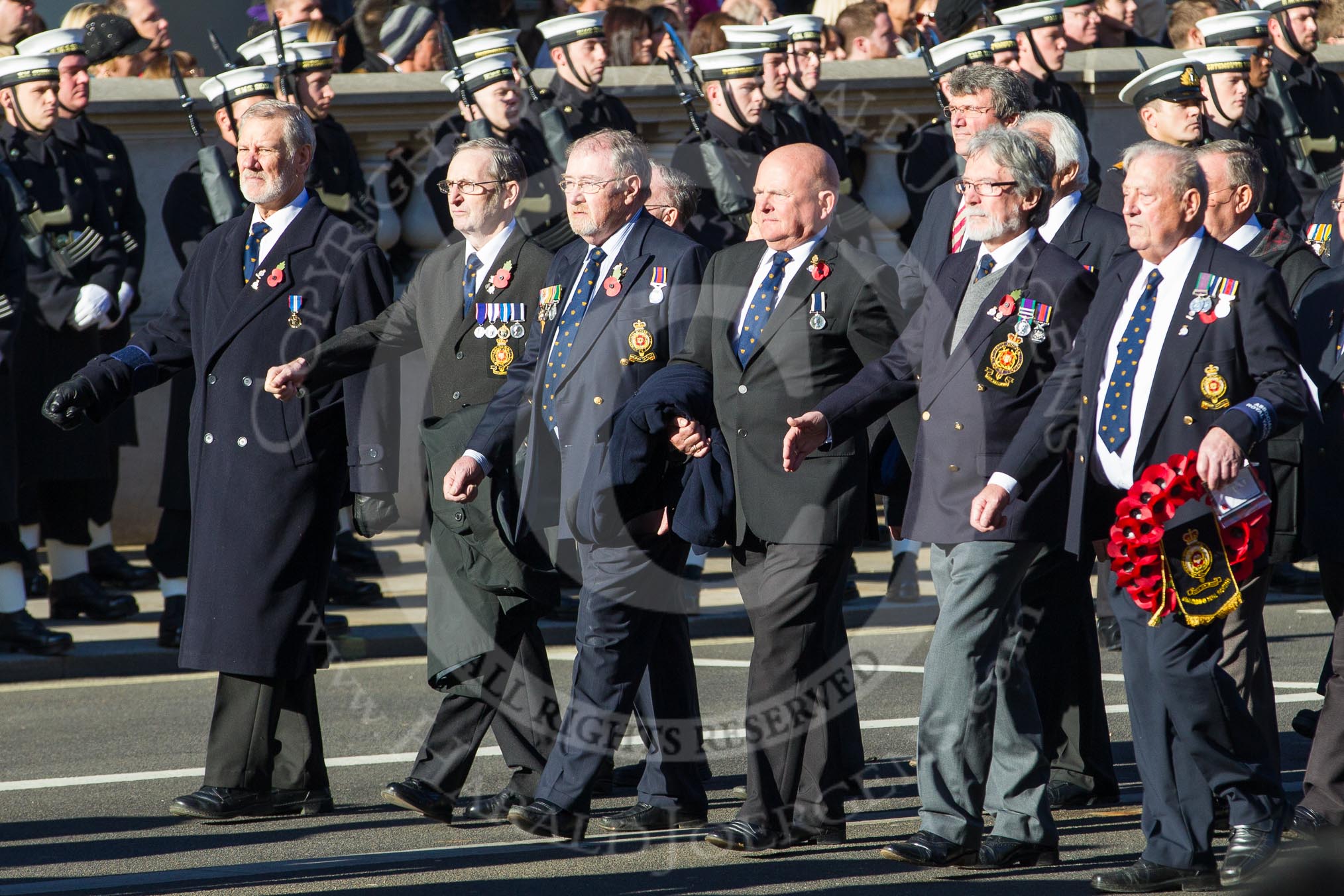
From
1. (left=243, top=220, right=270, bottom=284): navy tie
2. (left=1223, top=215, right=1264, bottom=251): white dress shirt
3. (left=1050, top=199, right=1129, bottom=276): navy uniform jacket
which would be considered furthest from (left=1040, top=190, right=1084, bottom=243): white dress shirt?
(left=243, top=220, right=270, bottom=284): navy tie

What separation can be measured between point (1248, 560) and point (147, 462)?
763cm

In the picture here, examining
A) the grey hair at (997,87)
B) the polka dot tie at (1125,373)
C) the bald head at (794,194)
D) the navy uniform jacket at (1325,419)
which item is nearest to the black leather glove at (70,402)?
the bald head at (794,194)

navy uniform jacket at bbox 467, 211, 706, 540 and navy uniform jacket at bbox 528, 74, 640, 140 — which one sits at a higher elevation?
navy uniform jacket at bbox 528, 74, 640, 140

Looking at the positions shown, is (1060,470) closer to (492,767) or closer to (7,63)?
(492,767)

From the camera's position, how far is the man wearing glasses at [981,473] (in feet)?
18.5

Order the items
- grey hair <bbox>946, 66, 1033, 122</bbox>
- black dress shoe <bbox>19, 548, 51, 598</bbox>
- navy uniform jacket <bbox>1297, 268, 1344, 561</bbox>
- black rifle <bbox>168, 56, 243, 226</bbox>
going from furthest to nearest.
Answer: black dress shoe <bbox>19, 548, 51, 598</bbox>
black rifle <bbox>168, 56, 243, 226</bbox>
grey hair <bbox>946, 66, 1033, 122</bbox>
navy uniform jacket <bbox>1297, 268, 1344, 561</bbox>

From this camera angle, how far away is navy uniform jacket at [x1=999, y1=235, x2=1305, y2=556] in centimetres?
527

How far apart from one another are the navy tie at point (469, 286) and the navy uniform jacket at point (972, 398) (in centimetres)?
138

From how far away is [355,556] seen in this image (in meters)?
11.0

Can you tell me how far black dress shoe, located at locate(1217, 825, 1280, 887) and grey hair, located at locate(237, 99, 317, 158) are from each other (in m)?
3.62

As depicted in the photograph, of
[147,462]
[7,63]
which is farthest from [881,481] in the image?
[147,462]

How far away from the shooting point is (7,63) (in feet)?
32.2

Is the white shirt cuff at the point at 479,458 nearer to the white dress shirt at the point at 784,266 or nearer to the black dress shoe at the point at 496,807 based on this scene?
the white dress shirt at the point at 784,266

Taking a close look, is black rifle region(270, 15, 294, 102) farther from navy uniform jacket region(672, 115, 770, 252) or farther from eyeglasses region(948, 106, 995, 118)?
eyeglasses region(948, 106, 995, 118)
